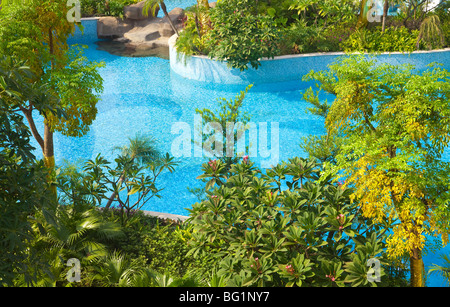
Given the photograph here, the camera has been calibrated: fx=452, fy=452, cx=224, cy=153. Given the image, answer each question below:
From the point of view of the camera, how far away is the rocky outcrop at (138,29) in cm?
1808

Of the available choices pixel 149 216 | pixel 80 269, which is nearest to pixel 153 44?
pixel 149 216

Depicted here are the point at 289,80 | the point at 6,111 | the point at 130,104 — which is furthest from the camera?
the point at 289,80

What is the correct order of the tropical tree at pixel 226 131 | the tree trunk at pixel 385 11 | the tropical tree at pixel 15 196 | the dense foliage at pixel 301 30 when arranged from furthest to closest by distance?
the tree trunk at pixel 385 11 → the dense foliage at pixel 301 30 → the tropical tree at pixel 226 131 → the tropical tree at pixel 15 196

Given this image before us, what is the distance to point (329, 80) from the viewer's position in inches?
274

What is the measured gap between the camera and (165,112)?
41.4 feet

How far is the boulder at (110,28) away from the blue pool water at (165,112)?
307 cm

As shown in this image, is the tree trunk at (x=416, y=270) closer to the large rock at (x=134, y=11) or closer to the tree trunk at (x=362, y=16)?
the tree trunk at (x=362, y=16)

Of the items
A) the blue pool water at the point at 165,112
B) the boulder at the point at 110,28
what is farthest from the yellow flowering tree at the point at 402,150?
the boulder at the point at 110,28

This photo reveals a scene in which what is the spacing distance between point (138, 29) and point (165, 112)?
7.84 metres

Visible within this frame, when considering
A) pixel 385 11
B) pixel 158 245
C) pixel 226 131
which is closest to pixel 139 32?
pixel 385 11

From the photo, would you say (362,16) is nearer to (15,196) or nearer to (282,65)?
(282,65)

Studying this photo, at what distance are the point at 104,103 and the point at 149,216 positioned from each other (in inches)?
248
